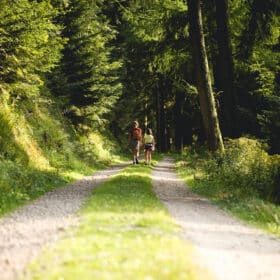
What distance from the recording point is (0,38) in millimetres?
15969

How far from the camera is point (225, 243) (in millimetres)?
8883

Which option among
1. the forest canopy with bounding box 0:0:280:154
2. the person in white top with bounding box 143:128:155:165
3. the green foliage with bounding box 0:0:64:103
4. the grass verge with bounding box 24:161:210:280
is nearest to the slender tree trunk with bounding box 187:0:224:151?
the forest canopy with bounding box 0:0:280:154

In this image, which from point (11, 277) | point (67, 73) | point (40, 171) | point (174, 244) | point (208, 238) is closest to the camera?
point (11, 277)

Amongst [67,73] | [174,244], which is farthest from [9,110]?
[174,244]

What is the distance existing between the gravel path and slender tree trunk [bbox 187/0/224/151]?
7.62 meters

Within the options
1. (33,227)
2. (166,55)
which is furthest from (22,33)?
(166,55)

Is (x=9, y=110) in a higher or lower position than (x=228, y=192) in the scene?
higher

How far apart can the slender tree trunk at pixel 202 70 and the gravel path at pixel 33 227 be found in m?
7.62

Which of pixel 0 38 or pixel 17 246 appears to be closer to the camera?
pixel 17 246

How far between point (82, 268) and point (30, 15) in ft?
38.6

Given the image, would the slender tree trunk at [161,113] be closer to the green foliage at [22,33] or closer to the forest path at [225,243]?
the green foliage at [22,33]

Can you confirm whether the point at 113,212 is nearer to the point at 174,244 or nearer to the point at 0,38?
the point at 174,244

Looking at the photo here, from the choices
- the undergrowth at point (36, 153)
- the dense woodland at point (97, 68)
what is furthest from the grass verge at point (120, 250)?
the dense woodland at point (97, 68)

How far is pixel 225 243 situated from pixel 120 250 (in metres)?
2.50
